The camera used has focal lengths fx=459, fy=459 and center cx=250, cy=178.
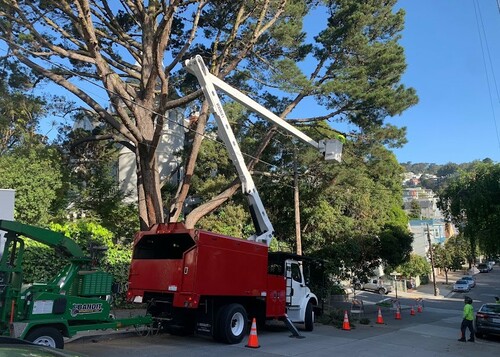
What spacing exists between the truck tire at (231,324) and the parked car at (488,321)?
10401 millimetres

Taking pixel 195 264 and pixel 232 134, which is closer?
pixel 195 264

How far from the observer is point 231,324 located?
12547 mm

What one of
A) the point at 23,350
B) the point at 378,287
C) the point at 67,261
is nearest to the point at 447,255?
the point at 378,287

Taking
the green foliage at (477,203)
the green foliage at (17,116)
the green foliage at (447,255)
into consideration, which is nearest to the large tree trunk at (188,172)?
the green foliage at (17,116)

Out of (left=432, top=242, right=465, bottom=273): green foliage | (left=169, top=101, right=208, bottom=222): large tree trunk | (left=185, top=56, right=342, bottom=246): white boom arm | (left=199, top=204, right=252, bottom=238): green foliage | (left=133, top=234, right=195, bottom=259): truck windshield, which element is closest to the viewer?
(left=133, top=234, right=195, bottom=259): truck windshield

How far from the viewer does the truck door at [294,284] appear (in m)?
15.9

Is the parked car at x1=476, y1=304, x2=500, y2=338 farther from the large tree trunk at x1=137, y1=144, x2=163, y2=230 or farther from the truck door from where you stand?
the large tree trunk at x1=137, y1=144, x2=163, y2=230

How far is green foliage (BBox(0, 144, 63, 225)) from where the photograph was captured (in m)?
19.6

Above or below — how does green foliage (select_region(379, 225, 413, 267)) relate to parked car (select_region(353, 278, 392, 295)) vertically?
above

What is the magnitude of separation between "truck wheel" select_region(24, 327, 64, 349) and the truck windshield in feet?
14.0

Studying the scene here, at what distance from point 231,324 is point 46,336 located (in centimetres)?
525

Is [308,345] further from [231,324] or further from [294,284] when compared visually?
[294,284]

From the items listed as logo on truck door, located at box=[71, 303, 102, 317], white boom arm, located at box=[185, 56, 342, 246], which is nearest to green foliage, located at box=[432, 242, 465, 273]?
white boom arm, located at box=[185, 56, 342, 246]

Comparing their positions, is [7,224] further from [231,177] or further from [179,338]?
[231,177]
